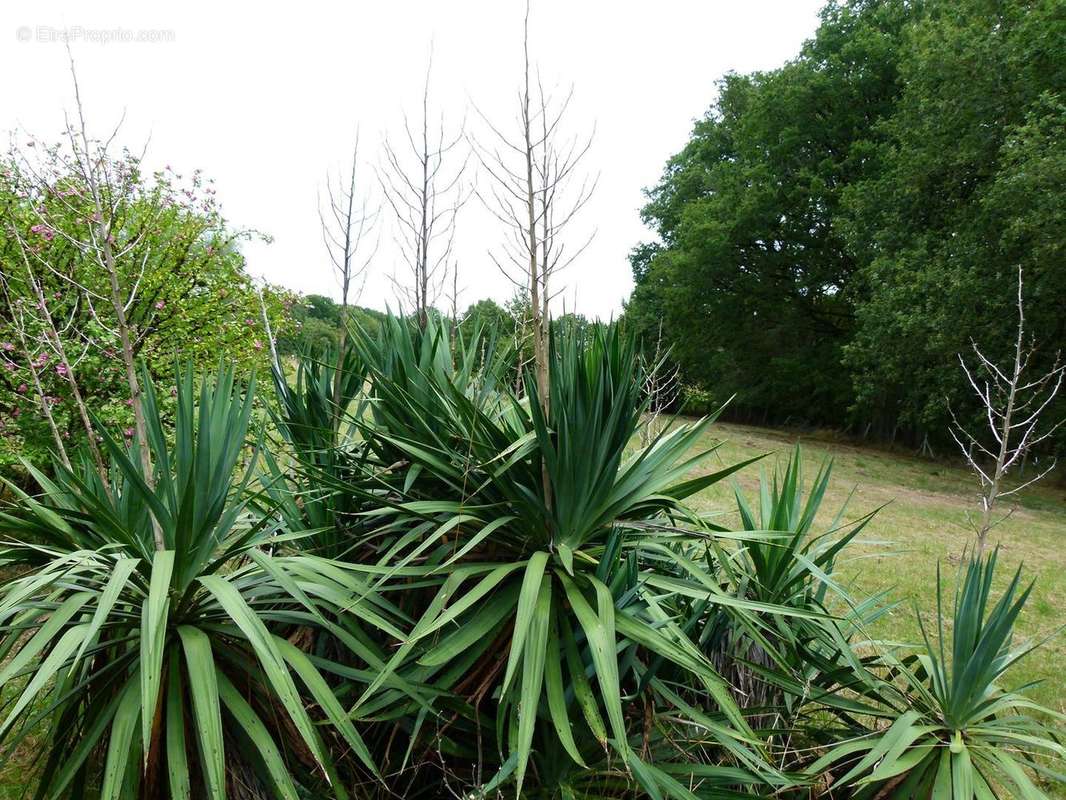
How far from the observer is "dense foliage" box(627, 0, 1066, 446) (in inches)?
Answer: 508

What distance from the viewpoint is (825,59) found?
20.1m

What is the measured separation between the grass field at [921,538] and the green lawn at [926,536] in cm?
1

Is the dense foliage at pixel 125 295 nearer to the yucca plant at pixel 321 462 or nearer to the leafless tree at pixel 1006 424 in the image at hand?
the yucca plant at pixel 321 462

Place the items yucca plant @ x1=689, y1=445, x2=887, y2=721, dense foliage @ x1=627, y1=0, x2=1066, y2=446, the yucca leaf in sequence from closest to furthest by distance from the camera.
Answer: the yucca leaf < yucca plant @ x1=689, y1=445, x2=887, y2=721 < dense foliage @ x1=627, y1=0, x2=1066, y2=446

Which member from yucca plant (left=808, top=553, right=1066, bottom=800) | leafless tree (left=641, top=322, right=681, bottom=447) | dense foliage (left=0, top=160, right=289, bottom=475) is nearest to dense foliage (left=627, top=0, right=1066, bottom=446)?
leafless tree (left=641, top=322, right=681, bottom=447)

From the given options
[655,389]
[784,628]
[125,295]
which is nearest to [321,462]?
[655,389]

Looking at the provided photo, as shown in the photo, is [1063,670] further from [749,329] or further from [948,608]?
[749,329]

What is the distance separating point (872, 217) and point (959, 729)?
17.2m

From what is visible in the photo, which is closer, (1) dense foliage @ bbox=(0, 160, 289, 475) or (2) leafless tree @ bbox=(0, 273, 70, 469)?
(2) leafless tree @ bbox=(0, 273, 70, 469)

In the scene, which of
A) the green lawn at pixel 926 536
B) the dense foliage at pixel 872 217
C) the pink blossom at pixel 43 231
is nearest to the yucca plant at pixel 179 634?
the green lawn at pixel 926 536

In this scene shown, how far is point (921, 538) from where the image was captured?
28.5 ft

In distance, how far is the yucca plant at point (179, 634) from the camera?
5.56 ft

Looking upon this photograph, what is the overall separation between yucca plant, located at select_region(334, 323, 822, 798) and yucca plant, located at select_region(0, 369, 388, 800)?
0.93ft

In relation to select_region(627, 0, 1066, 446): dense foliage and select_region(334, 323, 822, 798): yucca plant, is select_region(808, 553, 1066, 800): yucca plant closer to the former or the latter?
select_region(334, 323, 822, 798): yucca plant
